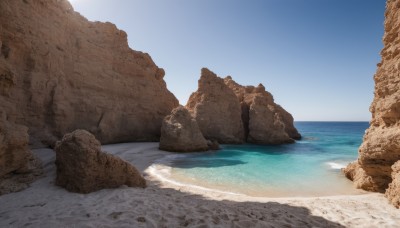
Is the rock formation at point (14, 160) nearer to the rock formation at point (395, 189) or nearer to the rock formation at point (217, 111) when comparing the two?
the rock formation at point (395, 189)

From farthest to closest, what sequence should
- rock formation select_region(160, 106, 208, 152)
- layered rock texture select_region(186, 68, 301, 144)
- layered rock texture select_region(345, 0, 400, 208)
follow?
layered rock texture select_region(186, 68, 301, 144), rock formation select_region(160, 106, 208, 152), layered rock texture select_region(345, 0, 400, 208)

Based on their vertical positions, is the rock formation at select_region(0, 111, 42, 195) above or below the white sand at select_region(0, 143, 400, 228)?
above

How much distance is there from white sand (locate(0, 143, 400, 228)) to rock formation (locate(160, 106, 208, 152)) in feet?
41.2

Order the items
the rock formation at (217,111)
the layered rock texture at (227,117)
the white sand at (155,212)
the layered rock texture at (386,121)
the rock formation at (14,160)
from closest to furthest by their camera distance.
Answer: the white sand at (155,212), the rock formation at (14,160), the layered rock texture at (386,121), the rock formation at (217,111), the layered rock texture at (227,117)

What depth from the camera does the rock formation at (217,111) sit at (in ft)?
93.5

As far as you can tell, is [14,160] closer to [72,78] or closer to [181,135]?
[72,78]

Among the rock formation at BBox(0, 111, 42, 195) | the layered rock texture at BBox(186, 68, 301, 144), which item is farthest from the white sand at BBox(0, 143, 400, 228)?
the layered rock texture at BBox(186, 68, 301, 144)

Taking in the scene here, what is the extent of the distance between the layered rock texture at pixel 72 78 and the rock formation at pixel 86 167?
7.84 feet

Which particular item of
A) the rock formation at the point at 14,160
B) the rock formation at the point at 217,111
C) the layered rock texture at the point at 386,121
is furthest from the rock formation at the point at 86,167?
the rock formation at the point at 217,111

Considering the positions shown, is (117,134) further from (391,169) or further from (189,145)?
(391,169)

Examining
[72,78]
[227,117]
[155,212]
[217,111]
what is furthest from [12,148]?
[227,117]

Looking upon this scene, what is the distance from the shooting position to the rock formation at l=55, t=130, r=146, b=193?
6348 mm

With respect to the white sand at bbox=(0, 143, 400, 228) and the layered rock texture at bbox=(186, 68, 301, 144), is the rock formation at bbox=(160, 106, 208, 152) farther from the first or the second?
the white sand at bbox=(0, 143, 400, 228)

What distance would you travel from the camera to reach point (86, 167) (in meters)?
6.43
